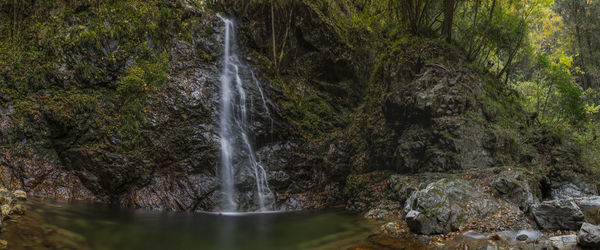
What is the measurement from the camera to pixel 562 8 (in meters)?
17.6

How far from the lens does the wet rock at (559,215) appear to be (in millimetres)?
5398

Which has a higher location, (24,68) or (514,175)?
(24,68)

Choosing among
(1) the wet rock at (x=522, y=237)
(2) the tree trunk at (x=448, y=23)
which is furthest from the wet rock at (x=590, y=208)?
(2) the tree trunk at (x=448, y=23)

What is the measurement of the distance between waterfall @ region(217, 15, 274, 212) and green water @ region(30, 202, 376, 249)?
126cm

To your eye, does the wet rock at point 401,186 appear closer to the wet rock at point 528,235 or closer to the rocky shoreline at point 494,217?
the rocky shoreline at point 494,217

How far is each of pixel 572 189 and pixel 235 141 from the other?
33.4 ft

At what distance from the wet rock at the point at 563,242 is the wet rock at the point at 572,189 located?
4.46 meters

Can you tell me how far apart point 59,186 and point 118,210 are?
213 centimetres

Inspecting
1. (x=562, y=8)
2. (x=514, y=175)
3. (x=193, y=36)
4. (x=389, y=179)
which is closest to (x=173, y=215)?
(x=389, y=179)

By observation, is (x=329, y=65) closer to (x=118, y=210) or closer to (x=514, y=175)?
(x=514, y=175)

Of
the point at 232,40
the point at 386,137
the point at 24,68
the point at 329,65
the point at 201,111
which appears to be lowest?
the point at 386,137

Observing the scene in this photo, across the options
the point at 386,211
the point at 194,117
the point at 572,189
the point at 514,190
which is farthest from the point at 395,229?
the point at 194,117

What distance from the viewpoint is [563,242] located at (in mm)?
4777

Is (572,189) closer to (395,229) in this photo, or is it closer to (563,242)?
(563,242)
